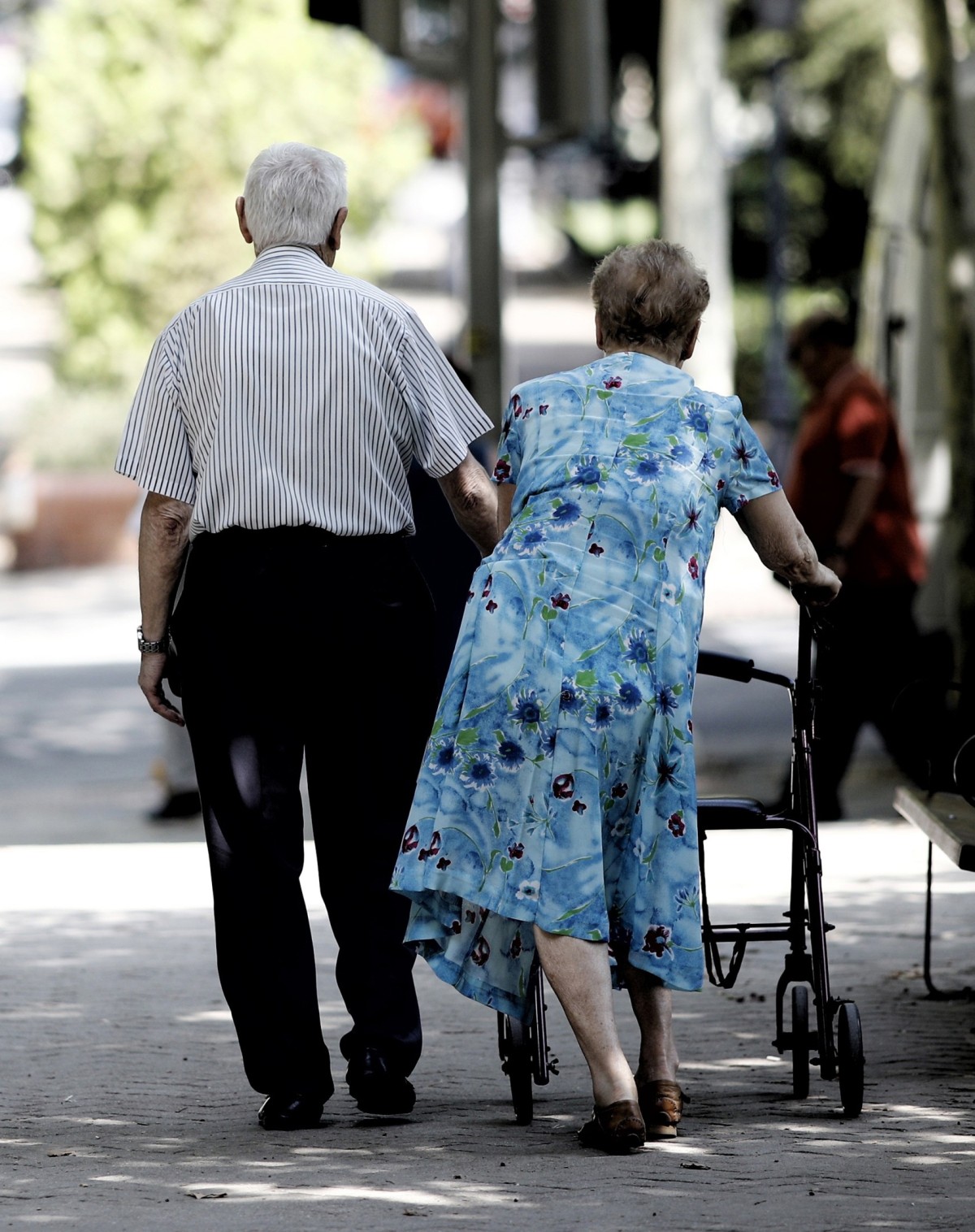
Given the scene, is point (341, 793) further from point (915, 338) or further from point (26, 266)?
point (26, 266)

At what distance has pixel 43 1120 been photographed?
5098mm

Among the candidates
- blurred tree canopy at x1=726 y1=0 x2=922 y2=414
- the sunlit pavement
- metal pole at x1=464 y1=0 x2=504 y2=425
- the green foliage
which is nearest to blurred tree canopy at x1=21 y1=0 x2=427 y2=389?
blurred tree canopy at x1=726 y1=0 x2=922 y2=414

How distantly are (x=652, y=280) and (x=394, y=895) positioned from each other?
1.43 meters

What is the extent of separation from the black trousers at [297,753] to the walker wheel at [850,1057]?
2.99 ft

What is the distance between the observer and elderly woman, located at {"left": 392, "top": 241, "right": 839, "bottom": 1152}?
456 cm

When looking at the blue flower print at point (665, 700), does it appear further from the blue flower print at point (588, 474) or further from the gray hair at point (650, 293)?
the gray hair at point (650, 293)

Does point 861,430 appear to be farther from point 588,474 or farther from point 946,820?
point 588,474

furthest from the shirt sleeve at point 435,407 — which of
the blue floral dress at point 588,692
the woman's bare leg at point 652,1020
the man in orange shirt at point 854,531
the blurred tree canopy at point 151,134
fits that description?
the blurred tree canopy at point 151,134

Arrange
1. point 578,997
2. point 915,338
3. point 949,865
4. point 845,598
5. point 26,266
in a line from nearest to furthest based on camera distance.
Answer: point 578,997 → point 949,865 → point 845,598 → point 915,338 → point 26,266

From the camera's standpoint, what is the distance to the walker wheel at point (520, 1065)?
4797 mm

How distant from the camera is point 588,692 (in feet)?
15.0

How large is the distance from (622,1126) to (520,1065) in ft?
1.20

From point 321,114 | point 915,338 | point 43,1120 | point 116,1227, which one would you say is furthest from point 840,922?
point 321,114

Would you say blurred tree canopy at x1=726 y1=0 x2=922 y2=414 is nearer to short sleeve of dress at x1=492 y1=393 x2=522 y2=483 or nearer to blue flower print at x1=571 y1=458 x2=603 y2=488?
short sleeve of dress at x1=492 y1=393 x2=522 y2=483
